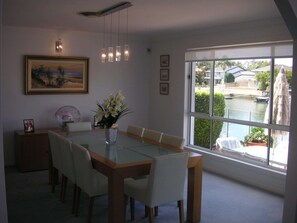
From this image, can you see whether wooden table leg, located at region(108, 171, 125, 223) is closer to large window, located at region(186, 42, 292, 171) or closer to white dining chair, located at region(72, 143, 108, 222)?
white dining chair, located at region(72, 143, 108, 222)

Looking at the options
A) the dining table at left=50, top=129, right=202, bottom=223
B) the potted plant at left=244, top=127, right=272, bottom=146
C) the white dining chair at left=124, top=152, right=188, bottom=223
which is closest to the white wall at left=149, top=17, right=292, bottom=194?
the potted plant at left=244, top=127, right=272, bottom=146

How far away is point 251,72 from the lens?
16.8ft

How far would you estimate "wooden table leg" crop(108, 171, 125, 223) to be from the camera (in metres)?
3.05

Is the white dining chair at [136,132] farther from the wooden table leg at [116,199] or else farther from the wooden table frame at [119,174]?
the wooden table leg at [116,199]

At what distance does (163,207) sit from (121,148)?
898mm

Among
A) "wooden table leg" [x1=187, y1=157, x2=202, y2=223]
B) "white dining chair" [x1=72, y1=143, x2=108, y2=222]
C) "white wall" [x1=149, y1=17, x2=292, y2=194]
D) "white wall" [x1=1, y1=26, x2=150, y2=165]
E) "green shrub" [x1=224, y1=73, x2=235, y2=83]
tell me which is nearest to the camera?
"white dining chair" [x1=72, y1=143, x2=108, y2=222]

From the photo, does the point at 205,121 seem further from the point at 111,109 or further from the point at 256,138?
the point at 111,109

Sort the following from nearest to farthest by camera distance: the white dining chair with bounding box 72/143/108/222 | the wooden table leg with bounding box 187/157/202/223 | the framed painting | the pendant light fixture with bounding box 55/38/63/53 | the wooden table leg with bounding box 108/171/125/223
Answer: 1. the wooden table leg with bounding box 108/171/125/223
2. the white dining chair with bounding box 72/143/108/222
3. the wooden table leg with bounding box 187/157/202/223
4. the framed painting
5. the pendant light fixture with bounding box 55/38/63/53

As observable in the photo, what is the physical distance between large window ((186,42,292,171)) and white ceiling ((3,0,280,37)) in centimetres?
52

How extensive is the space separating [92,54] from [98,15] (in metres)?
1.97

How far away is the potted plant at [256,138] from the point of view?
4984 mm

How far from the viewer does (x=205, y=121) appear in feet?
19.6

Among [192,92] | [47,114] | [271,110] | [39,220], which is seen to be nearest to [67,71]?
[47,114]

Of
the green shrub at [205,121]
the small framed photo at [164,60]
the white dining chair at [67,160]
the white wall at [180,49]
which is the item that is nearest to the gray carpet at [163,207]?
the white dining chair at [67,160]
